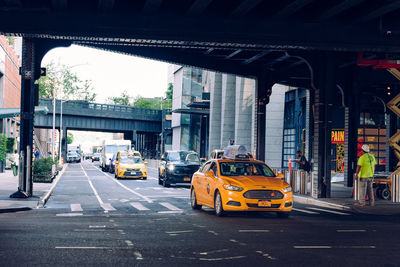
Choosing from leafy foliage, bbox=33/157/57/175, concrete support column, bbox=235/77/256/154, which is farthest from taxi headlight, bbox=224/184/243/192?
concrete support column, bbox=235/77/256/154

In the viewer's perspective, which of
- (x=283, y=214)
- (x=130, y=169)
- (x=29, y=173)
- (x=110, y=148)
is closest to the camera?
(x=283, y=214)

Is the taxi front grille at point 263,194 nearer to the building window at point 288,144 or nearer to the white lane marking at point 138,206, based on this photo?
the white lane marking at point 138,206

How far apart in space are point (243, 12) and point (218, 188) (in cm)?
548

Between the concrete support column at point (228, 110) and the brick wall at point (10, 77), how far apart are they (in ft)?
71.5

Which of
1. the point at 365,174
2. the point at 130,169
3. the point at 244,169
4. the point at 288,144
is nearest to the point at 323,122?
the point at 365,174

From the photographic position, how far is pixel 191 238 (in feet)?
39.5

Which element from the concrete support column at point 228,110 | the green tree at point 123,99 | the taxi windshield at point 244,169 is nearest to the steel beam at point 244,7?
the taxi windshield at point 244,169

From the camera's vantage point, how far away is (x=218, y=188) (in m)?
16.9

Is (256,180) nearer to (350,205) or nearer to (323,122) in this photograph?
(350,205)

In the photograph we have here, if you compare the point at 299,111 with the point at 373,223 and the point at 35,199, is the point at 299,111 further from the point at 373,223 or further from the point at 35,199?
the point at 373,223

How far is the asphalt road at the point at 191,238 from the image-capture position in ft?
31.2

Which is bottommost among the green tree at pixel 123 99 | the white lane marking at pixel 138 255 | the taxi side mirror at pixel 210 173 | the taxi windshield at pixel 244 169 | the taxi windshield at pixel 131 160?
the white lane marking at pixel 138 255

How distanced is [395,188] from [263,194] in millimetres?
8367

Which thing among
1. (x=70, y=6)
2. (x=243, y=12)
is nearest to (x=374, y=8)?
(x=243, y=12)
